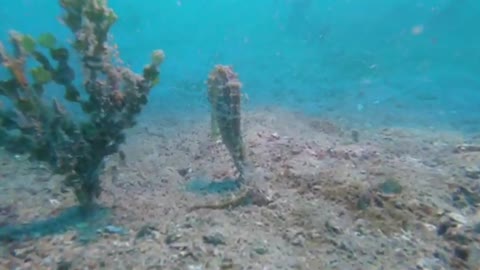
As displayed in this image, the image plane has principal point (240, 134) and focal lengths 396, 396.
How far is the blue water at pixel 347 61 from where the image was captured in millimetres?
12367

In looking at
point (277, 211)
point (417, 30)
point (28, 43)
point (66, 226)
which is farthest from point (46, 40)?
point (417, 30)

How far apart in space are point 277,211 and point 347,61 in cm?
1637

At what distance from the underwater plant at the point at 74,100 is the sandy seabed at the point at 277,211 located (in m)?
0.74

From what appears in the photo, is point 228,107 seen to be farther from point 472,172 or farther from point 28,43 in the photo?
point 472,172

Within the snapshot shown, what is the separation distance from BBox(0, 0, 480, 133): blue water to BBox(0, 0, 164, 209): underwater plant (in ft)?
22.0

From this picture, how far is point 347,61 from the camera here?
774 inches

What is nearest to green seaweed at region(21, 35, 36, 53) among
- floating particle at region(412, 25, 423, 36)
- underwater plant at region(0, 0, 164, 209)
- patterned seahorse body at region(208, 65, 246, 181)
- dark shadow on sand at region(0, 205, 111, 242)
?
underwater plant at region(0, 0, 164, 209)

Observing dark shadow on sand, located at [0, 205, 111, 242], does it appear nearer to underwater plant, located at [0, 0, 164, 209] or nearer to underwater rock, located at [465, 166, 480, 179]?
underwater plant, located at [0, 0, 164, 209]

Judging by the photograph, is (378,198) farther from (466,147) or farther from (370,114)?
(370,114)

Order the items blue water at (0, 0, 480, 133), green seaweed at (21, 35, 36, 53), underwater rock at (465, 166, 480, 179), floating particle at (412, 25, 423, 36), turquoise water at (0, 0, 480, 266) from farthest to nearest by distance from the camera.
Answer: floating particle at (412, 25, 423, 36)
blue water at (0, 0, 480, 133)
turquoise water at (0, 0, 480, 266)
underwater rock at (465, 166, 480, 179)
green seaweed at (21, 35, 36, 53)

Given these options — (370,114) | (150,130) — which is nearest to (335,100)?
(370,114)

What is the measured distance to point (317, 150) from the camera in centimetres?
713

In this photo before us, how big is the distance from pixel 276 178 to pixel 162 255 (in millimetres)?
2267

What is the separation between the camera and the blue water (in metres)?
12.4
